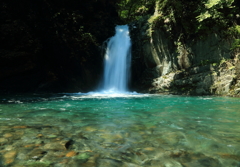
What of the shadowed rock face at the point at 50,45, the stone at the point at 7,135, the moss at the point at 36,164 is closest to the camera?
the moss at the point at 36,164

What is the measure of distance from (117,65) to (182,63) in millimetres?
6655

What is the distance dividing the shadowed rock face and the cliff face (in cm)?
466

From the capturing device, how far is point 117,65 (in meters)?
19.2

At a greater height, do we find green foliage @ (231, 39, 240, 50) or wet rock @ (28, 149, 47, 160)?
green foliage @ (231, 39, 240, 50)

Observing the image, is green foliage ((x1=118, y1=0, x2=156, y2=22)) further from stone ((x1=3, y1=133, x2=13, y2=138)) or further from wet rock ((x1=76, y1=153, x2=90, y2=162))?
wet rock ((x1=76, y1=153, x2=90, y2=162))

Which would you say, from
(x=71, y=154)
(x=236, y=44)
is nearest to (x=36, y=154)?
(x=71, y=154)

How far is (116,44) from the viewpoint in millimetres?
19734

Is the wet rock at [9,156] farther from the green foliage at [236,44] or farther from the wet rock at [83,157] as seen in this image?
the green foliage at [236,44]

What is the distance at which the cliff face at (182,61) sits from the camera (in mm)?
13531

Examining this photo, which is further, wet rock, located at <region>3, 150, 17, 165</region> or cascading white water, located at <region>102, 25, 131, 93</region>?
cascading white water, located at <region>102, 25, 131, 93</region>

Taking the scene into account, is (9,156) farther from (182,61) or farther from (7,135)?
(182,61)

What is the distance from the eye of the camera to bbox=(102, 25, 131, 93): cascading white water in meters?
18.8

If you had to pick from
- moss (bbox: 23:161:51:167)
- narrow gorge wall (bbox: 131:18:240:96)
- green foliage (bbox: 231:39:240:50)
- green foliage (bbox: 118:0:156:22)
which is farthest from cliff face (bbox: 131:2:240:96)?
moss (bbox: 23:161:51:167)

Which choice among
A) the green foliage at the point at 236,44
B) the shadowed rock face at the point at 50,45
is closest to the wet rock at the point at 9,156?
the shadowed rock face at the point at 50,45
